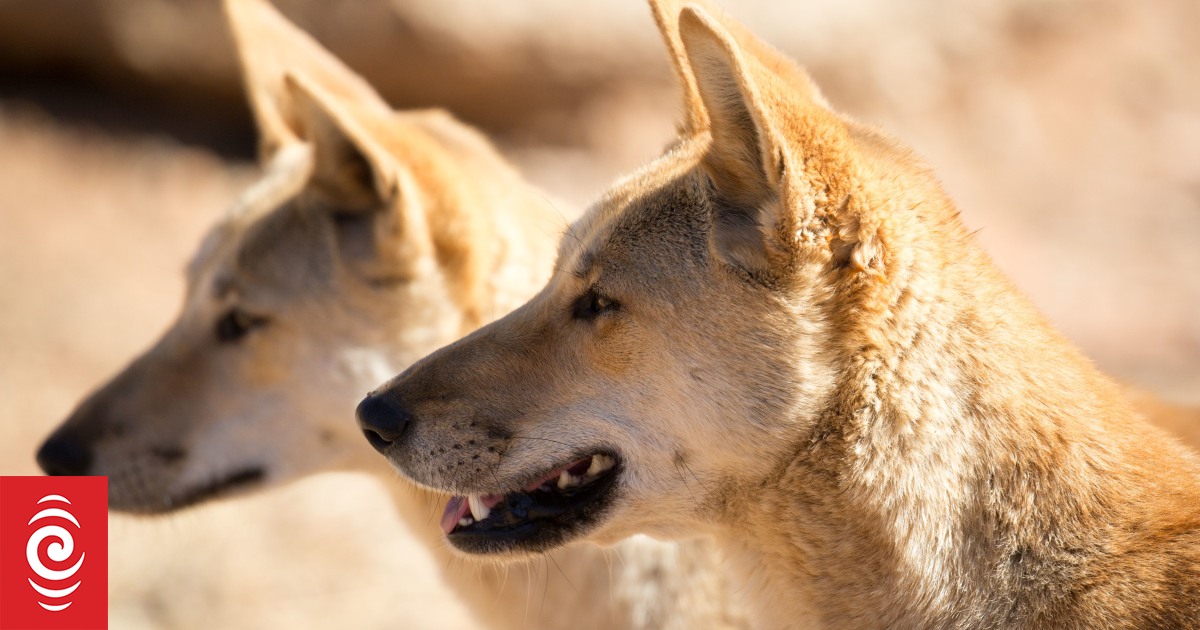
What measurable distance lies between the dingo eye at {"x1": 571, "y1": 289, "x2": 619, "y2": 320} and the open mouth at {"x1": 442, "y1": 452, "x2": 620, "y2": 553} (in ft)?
1.15

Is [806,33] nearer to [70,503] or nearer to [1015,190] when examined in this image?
[1015,190]

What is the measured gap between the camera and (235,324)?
4.04 m

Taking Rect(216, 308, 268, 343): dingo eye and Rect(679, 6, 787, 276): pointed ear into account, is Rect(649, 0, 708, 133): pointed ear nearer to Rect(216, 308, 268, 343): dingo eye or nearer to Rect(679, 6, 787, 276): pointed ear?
Rect(679, 6, 787, 276): pointed ear

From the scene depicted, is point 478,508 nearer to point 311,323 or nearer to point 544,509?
point 544,509

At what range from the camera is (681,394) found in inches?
99.7

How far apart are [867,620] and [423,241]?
2143 mm

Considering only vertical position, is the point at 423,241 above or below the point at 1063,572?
below

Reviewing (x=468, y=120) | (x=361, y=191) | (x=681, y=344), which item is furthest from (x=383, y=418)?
(x=468, y=120)

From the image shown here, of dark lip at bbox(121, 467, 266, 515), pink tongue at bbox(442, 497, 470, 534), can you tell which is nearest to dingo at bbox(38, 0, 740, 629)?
dark lip at bbox(121, 467, 266, 515)

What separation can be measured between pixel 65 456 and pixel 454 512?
1.89m

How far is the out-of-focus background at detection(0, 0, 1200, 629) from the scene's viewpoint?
6520 millimetres

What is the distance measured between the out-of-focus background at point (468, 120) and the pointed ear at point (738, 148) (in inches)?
161

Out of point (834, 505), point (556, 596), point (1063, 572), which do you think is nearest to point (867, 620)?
point (834, 505)

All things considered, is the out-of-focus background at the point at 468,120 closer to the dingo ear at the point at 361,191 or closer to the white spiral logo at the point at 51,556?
the white spiral logo at the point at 51,556
